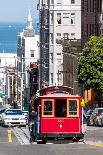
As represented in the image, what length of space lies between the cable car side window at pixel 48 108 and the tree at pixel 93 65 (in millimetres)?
33335

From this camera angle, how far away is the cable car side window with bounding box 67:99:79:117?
31109 millimetres

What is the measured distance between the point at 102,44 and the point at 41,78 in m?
53.9

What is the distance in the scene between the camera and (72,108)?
3114 centimetres

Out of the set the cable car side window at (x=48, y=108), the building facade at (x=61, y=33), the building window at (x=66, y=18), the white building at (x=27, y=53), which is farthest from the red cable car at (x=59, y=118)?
the white building at (x=27, y=53)

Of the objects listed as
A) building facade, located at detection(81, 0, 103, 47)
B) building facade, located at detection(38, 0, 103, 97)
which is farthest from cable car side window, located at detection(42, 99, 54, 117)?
building facade, located at detection(38, 0, 103, 97)

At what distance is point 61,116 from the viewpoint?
103 ft

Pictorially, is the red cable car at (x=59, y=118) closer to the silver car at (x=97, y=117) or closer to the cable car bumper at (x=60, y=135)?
the cable car bumper at (x=60, y=135)

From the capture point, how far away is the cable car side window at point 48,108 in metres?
31.2

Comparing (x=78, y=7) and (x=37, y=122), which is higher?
(x=78, y=7)

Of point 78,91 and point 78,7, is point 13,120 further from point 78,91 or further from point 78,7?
point 78,7

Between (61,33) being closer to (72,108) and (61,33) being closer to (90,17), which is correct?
(90,17)

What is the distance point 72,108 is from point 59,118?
0.60 metres

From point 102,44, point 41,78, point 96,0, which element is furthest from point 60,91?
point 41,78

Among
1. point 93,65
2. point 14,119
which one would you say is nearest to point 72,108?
point 14,119
